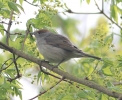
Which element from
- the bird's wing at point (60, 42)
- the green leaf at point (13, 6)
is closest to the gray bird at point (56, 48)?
the bird's wing at point (60, 42)

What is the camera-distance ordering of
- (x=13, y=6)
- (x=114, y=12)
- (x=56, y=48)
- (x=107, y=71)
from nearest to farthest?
1. (x=13, y=6)
2. (x=107, y=71)
3. (x=114, y=12)
4. (x=56, y=48)

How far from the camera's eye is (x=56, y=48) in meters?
5.71

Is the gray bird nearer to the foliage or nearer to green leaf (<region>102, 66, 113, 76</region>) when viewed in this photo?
the foliage

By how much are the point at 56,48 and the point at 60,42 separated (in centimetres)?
11

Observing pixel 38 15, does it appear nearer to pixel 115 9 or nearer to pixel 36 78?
pixel 36 78

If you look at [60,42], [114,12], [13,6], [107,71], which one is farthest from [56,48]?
[13,6]

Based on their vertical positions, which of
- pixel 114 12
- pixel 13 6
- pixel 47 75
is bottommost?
pixel 47 75

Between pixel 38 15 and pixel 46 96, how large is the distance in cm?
95

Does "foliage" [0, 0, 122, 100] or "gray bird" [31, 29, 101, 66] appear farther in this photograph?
"gray bird" [31, 29, 101, 66]

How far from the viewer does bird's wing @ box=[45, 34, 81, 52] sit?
18.2 ft

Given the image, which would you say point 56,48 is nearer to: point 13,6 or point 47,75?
point 47,75

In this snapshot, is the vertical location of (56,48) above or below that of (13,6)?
below

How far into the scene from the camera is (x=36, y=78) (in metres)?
4.61

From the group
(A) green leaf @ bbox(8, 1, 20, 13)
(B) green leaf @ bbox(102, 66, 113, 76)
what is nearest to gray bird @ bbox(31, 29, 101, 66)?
(B) green leaf @ bbox(102, 66, 113, 76)
